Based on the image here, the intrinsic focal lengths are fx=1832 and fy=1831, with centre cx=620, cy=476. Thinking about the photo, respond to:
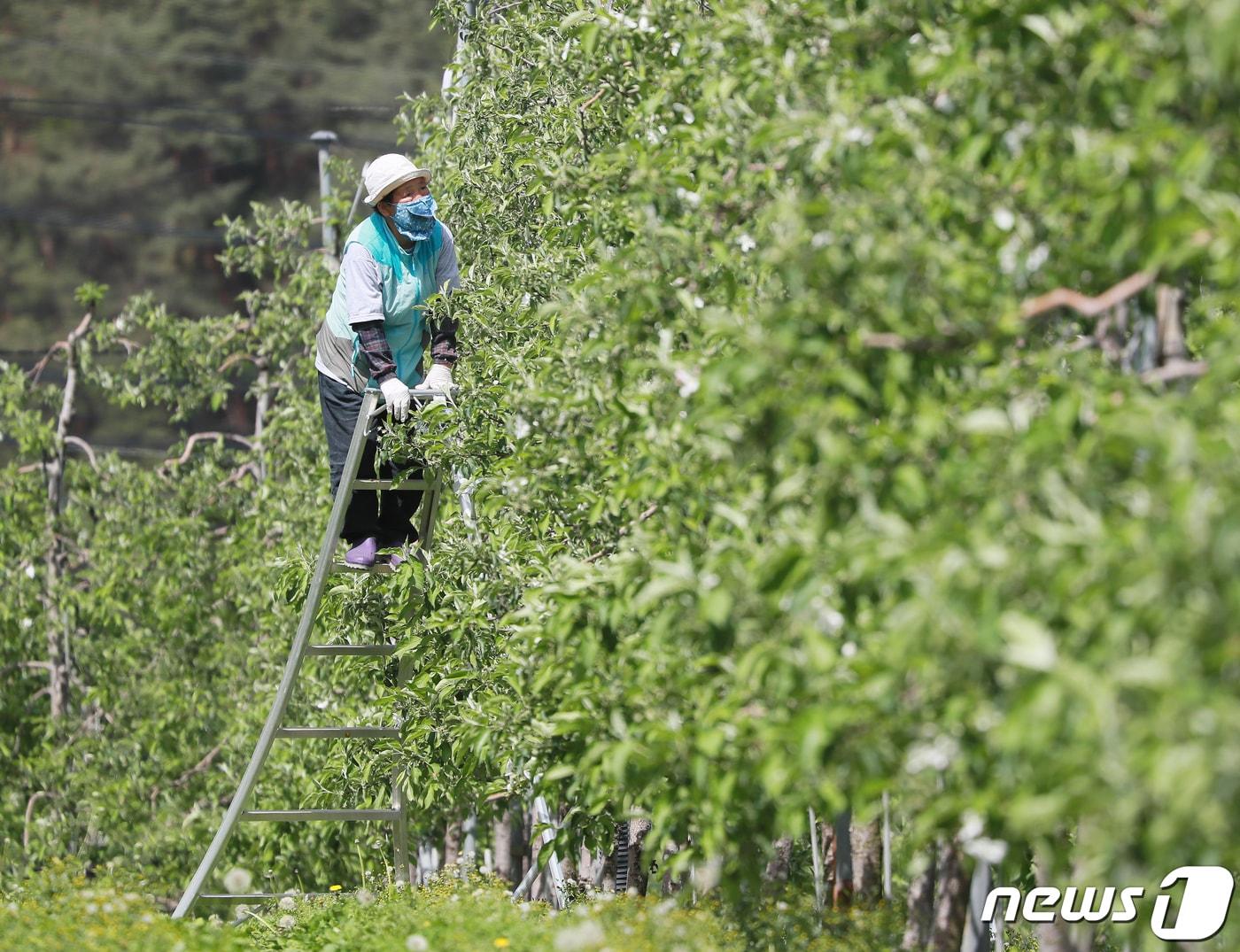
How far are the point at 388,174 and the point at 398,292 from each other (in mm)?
545

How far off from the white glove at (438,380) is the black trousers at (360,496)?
1.75 feet

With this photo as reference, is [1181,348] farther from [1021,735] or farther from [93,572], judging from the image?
[93,572]

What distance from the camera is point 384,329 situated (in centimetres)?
792

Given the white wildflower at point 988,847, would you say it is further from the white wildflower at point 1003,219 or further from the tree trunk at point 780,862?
the tree trunk at point 780,862

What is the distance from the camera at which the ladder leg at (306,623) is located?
7.63m

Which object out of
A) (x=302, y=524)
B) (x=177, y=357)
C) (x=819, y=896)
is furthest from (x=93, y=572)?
(x=819, y=896)

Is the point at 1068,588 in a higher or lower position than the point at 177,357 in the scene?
higher

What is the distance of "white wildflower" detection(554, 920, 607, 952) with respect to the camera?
5582 mm

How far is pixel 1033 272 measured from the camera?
4125mm

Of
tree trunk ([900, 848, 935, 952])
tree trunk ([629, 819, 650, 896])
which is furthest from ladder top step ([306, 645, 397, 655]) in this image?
tree trunk ([900, 848, 935, 952])

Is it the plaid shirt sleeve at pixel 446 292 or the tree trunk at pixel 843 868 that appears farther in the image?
the tree trunk at pixel 843 868

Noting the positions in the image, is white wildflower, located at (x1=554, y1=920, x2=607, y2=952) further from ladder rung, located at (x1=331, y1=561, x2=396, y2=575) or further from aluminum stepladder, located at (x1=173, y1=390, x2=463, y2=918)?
ladder rung, located at (x1=331, y1=561, x2=396, y2=575)

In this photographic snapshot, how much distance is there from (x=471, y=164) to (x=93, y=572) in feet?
22.8

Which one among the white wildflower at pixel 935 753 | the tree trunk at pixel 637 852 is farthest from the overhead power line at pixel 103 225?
the white wildflower at pixel 935 753
